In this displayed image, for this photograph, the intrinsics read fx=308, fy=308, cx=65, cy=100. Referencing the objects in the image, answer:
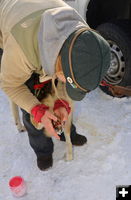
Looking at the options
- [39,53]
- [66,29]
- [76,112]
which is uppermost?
[66,29]

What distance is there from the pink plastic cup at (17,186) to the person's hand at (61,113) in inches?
21.9

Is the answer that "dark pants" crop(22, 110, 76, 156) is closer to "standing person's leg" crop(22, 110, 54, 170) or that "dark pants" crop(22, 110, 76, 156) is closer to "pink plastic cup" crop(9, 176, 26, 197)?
"standing person's leg" crop(22, 110, 54, 170)

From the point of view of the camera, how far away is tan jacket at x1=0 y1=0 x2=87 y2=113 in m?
1.48

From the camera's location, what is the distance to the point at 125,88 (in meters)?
2.63

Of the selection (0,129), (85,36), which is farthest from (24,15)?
(0,129)

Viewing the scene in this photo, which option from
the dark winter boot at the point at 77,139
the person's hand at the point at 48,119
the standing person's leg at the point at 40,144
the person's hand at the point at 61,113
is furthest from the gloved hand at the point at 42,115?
the dark winter boot at the point at 77,139

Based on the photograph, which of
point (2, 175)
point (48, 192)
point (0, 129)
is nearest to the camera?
point (48, 192)

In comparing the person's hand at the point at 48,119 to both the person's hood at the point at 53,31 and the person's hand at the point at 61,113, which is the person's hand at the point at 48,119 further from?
the person's hood at the point at 53,31

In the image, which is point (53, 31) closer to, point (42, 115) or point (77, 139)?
point (42, 115)

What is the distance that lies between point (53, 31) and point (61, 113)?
2.23ft

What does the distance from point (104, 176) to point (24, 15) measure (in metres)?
1.25

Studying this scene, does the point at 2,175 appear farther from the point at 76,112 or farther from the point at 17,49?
the point at 17,49

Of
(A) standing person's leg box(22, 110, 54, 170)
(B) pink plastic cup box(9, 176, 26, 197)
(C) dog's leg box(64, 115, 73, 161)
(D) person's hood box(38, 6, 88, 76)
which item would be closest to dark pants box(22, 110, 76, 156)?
(A) standing person's leg box(22, 110, 54, 170)

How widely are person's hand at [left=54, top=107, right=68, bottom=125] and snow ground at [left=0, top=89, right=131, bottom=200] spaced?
0.51 meters
